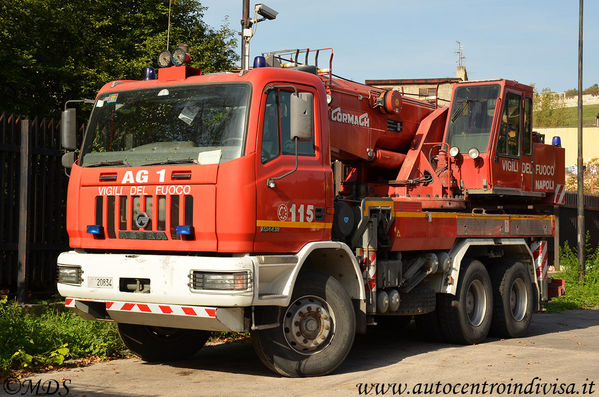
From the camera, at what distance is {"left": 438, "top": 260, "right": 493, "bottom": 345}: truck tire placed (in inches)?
424

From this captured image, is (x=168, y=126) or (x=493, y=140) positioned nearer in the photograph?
(x=168, y=126)

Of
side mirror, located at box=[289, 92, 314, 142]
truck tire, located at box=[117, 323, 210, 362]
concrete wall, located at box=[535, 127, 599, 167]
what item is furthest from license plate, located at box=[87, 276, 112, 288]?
concrete wall, located at box=[535, 127, 599, 167]

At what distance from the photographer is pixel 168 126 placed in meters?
8.22

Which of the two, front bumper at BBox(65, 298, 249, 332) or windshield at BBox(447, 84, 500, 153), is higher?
windshield at BBox(447, 84, 500, 153)

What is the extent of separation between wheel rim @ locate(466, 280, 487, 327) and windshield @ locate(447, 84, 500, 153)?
2.14 m

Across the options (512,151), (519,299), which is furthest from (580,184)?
(519,299)

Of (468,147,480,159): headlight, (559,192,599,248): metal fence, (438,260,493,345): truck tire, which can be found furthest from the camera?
(559,192,599,248): metal fence

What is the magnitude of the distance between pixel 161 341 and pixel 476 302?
182 inches

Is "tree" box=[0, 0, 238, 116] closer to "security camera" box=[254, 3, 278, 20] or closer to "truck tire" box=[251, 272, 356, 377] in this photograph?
"security camera" box=[254, 3, 278, 20]

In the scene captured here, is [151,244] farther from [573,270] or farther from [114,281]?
[573,270]

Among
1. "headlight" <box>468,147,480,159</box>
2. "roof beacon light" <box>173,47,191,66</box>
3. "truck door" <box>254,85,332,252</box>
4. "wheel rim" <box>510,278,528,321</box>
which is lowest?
"wheel rim" <box>510,278,528,321</box>

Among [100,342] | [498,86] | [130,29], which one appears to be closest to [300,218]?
[100,342]

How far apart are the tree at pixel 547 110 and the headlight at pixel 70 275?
75.9m

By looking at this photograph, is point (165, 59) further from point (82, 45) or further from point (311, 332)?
point (82, 45)
